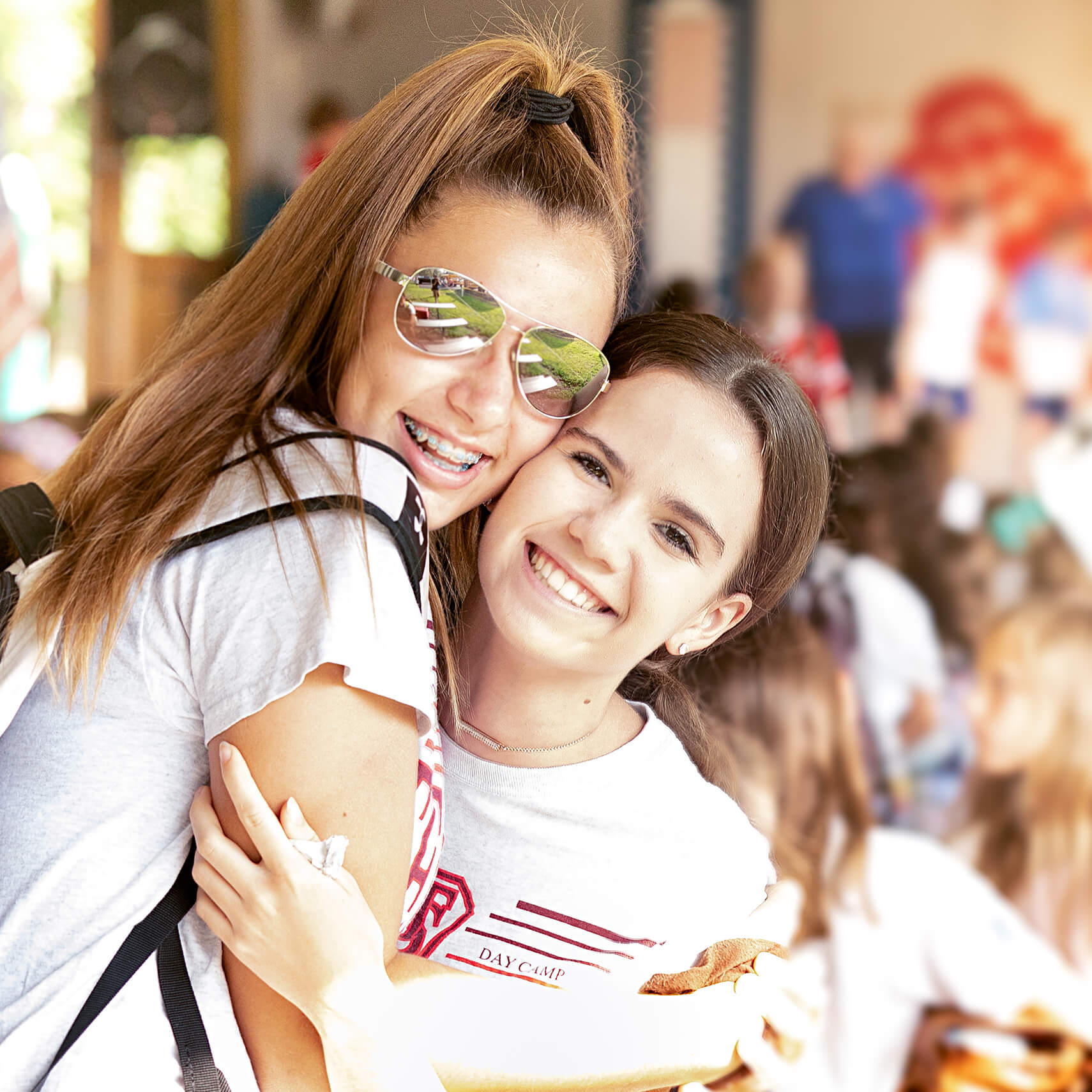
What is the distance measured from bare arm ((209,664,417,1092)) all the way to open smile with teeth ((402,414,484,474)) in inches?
9.3

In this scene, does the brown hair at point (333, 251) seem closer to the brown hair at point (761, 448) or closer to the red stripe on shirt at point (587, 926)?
the brown hair at point (761, 448)

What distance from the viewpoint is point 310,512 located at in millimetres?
830

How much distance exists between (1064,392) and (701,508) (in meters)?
2.42

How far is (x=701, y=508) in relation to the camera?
0.97m

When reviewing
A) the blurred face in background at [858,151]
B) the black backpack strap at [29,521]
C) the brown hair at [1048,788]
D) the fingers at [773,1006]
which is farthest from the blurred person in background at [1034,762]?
the black backpack strap at [29,521]

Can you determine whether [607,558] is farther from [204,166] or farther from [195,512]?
[204,166]

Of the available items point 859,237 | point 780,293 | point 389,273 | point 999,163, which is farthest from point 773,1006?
point 999,163

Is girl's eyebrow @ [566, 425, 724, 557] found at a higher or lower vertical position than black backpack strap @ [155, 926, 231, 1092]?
higher

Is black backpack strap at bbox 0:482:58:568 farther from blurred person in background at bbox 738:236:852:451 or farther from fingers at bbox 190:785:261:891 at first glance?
blurred person in background at bbox 738:236:852:451

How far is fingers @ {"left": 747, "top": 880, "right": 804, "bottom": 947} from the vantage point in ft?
3.31

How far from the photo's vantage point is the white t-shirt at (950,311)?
306 cm

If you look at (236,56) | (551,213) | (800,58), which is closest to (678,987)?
(551,213)

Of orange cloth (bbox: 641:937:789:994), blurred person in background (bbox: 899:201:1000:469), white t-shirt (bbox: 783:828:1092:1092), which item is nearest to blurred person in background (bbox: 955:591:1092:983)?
white t-shirt (bbox: 783:828:1092:1092)

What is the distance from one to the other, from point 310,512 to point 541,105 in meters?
0.41
